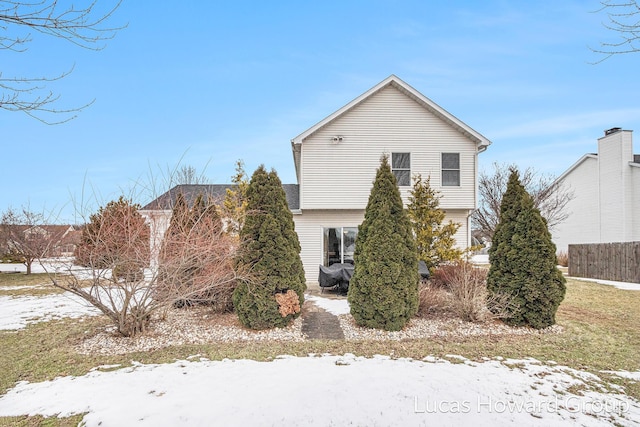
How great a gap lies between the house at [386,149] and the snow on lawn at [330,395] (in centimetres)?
841

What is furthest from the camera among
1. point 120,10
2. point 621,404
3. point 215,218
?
point 215,218

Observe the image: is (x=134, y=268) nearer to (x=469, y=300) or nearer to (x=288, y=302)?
(x=288, y=302)

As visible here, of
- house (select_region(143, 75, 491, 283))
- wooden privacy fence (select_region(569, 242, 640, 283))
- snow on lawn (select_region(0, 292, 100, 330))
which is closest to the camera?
snow on lawn (select_region(0, 292, 100, 330))

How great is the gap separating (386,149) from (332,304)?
6417mm

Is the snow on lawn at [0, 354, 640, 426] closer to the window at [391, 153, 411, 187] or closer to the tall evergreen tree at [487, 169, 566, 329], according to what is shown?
the tall evergreen tree at [487, 169, 566, 329]

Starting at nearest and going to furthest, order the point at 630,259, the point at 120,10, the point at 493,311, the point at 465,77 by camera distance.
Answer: the point at 120,10 < the point at 493,311 < the point at 465,77 < the point at 630,259

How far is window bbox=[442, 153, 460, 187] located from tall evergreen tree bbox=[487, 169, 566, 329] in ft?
19.6

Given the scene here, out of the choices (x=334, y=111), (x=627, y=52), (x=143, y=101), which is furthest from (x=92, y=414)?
(x=334, y=111)

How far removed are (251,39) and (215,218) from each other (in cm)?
558

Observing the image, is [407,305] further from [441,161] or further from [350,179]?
[441,161]

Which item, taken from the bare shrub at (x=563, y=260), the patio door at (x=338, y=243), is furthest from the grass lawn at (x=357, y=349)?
the bare shrub at (x=563, y=260)

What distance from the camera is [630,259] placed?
1434cm

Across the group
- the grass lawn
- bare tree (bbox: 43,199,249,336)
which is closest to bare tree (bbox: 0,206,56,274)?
the grass lawn

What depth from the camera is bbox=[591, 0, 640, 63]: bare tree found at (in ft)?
11.1
